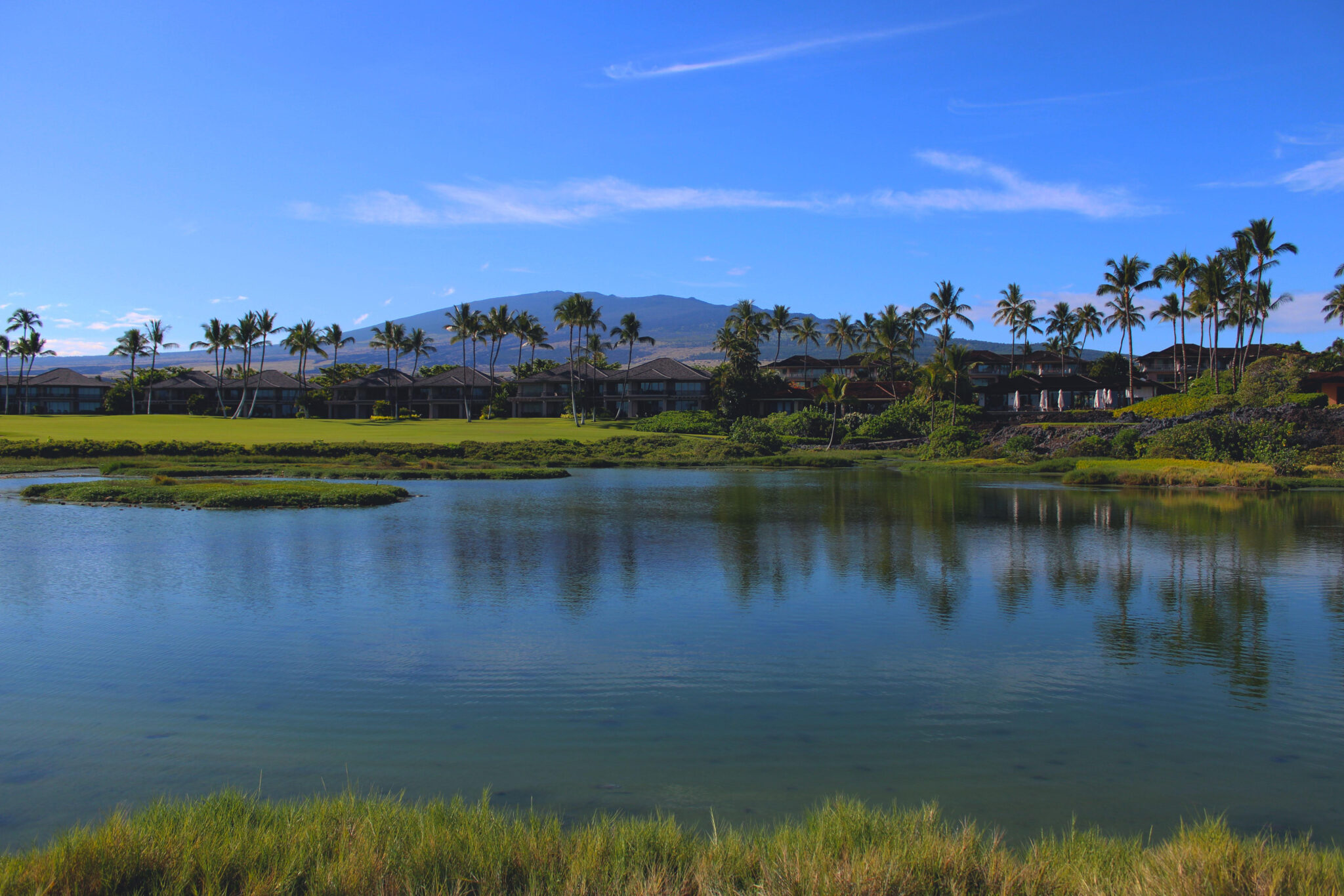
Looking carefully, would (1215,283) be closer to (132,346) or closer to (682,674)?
(682,674)

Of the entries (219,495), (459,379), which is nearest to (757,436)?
(219,495)

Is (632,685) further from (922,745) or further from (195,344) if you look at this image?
(195,344)

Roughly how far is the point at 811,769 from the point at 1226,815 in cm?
359

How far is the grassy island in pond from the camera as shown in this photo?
31.4 m

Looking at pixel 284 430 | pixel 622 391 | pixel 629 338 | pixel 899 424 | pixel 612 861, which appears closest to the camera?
pixel 612 861

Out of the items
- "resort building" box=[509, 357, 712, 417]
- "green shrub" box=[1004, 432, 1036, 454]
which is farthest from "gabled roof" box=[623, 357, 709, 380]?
"green shrub" box=[1004, 432, 1036, 454]

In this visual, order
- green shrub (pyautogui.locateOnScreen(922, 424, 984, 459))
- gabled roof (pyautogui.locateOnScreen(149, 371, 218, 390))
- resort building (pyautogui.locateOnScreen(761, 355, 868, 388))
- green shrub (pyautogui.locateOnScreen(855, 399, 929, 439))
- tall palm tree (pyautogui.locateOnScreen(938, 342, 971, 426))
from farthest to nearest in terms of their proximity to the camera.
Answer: resort building (pyautogui.locateOnScreen(761, 355, 868, 388)), gabled roof (pyautogui.locateOnScreen(149, 371, 218, 390)), green shrub (pyautogui.locateOnScreen(855, 399, 929, 439)), tall palm tree (pyautogui.locateOnScreen(938, 342, 971, 426)), green shrub (pyautogui.locateOnScreen(922, 424, 984, 459))

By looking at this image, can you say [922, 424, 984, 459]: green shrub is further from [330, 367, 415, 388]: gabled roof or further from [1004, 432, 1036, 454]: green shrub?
[330, 367, 415, 388]: gabled roof

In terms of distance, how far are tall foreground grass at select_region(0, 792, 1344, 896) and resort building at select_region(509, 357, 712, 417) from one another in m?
105

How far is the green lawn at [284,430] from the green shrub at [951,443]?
30.2 metres

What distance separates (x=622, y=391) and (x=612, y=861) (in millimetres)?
111413

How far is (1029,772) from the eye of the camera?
27.9ft

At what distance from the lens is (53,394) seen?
125938 millimetres

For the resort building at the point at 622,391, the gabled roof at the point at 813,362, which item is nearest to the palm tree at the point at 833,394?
the resort building at the point at 622,391
